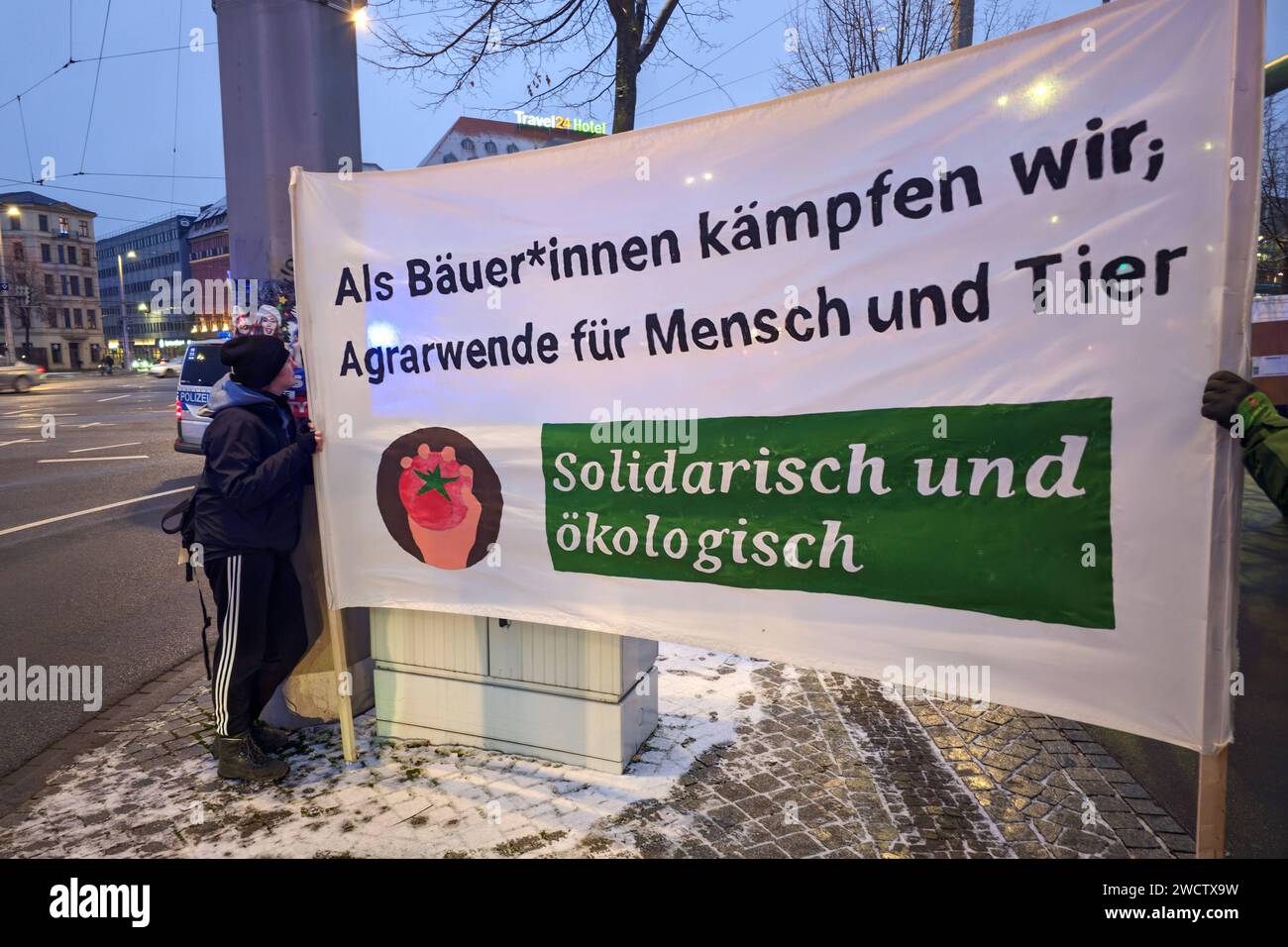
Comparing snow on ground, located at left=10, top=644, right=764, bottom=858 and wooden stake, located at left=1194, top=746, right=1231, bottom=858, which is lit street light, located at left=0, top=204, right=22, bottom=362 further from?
wooden stake, located at left=1194, top=746, right=1231, bottom=858

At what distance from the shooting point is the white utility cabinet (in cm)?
348

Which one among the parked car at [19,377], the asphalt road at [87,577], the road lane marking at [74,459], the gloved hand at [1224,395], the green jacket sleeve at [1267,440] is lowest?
the asphalt road at [87,577]

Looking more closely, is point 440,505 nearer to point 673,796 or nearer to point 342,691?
point 342,691

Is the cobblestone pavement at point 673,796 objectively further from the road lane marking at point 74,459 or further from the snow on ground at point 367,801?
the road lane marking at point 74,459

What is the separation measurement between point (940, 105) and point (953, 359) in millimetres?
798

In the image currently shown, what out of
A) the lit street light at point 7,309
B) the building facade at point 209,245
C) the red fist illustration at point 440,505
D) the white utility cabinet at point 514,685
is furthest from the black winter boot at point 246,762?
the building facade at point 209,245

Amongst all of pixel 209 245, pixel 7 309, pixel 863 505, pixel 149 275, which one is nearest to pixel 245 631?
pixel 863 505

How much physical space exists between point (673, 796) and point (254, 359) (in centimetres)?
258

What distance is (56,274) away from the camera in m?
81.8

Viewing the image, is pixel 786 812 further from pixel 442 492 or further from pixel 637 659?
pixel 442 492

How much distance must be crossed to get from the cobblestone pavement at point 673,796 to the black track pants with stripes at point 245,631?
0.34 metres

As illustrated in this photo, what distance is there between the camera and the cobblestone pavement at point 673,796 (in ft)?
9.82

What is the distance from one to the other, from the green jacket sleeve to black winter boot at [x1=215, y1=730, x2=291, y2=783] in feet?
12.4
